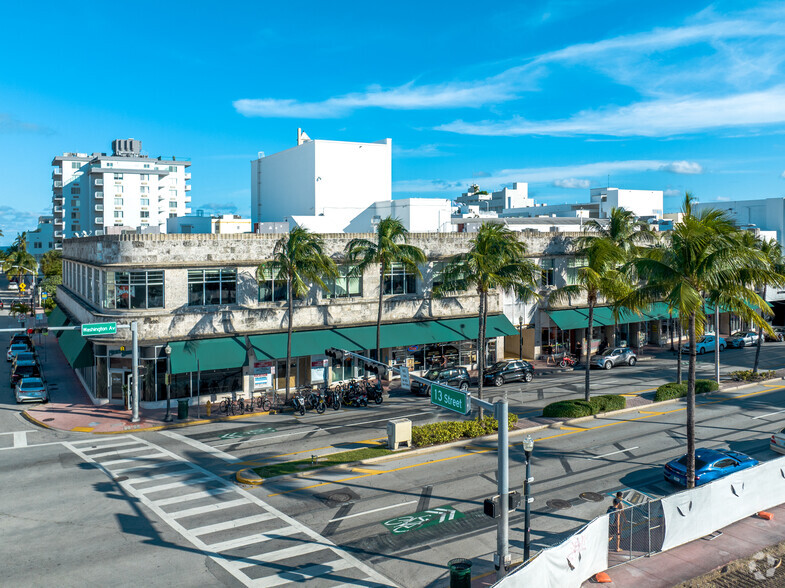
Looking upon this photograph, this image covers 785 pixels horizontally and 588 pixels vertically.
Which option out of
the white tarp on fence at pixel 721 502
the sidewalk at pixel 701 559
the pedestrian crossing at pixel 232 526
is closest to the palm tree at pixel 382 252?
the pedestrian crossing at pixel 232 526

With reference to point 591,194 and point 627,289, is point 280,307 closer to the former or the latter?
point 627,289

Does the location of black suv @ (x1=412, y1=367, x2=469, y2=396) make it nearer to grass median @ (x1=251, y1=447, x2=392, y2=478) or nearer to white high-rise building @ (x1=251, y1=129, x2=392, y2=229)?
grass median @ (x1=251, y1=447, x2=392, y2=478)

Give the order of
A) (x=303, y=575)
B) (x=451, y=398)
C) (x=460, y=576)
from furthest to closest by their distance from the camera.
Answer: (x=451, y=398) < (x=303, y=575) < (x=460, y=576)

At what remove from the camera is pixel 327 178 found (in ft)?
201

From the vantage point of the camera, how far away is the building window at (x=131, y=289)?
3569 cm

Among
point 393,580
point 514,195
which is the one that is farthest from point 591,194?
point 393,580

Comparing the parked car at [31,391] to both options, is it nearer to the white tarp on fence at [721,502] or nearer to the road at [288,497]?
the road at [288,497]

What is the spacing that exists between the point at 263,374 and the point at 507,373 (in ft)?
53.2

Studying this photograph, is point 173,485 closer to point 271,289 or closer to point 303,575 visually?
point 303,575

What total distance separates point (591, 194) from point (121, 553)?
102 metres

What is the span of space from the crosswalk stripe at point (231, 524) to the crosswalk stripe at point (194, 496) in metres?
2.62

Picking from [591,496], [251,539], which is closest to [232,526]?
[251,539]

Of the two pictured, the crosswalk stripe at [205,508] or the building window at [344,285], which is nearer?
the crosswalk stripe at [205,508]

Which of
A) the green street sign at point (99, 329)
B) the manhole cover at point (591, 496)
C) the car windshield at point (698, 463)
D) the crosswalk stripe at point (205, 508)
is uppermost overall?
the green street sign at point (99, 329)
